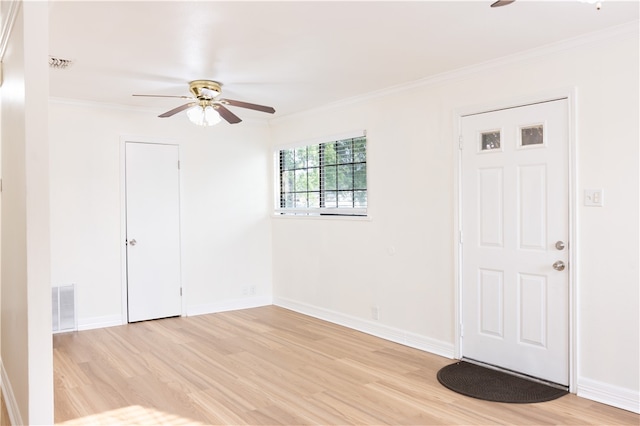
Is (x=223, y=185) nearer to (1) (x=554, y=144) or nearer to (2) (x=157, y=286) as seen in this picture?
(2) (x=157, y=286)

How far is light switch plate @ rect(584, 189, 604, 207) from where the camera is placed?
321 cm

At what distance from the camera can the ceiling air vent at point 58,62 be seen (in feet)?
11.9

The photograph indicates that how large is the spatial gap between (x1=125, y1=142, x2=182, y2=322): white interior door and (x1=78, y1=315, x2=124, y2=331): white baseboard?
0.15m

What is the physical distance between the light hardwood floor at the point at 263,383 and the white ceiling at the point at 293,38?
2.44 meters

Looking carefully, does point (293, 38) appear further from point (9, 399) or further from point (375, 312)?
point (9, 399)

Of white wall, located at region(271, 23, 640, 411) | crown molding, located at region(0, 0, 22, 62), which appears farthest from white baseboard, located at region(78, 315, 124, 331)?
crown molding, located at region(0, 0, 22, 62)

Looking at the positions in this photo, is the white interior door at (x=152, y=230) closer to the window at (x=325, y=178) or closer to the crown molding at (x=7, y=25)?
the window at (x=325, y=178)

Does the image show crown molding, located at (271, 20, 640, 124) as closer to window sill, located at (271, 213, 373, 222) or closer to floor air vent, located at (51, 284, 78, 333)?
window sill, located at (271, 213, 373, 222)

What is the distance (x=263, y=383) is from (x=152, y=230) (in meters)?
2.73

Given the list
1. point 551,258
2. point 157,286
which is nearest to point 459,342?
point 551,258

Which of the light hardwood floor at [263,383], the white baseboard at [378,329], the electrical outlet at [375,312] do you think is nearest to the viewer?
the light hardwood floor at [263,383]

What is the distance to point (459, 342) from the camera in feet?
13.4

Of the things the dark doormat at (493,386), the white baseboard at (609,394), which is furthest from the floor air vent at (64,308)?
the white baseboard at (609,394)

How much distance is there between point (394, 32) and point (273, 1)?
34.9 inches
